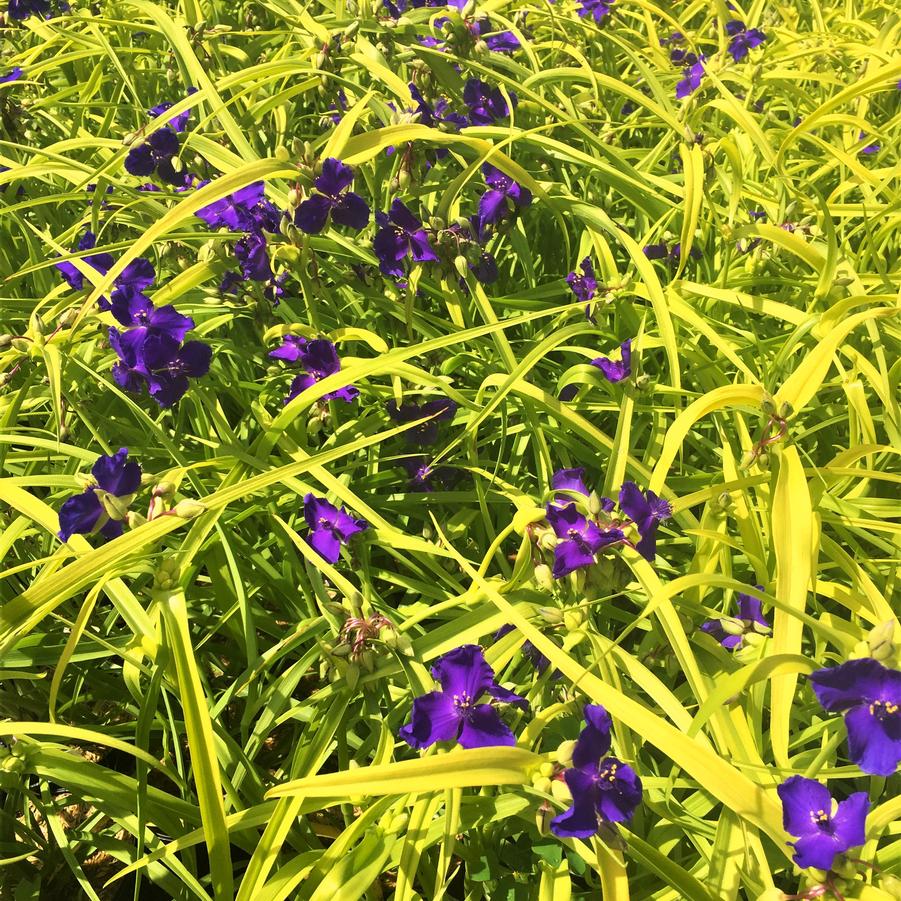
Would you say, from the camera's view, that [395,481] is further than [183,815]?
Yes

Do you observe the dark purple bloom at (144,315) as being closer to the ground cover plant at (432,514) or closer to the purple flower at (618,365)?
the ground cover plant at (432,514)

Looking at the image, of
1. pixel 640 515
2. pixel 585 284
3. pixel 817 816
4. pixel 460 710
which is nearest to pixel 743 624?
pixel 640 515

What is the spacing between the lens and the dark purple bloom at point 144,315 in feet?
3.75

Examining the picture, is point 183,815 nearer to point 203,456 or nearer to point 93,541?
point 93,541

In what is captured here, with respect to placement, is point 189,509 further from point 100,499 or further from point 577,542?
point 577,542

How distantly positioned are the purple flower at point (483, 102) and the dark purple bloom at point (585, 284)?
403 millimetres

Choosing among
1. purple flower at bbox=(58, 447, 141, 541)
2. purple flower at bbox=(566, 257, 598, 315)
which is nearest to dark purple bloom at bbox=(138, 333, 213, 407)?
purple flower at bbox=(58, 447, 141, 541)

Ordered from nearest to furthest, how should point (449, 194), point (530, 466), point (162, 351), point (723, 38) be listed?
point (162, 351), point (449, 194), point (530, 466), point (723, 38)

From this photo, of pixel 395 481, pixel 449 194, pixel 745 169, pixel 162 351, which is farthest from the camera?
pixel 745 169

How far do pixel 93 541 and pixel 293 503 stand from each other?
14.2 inches

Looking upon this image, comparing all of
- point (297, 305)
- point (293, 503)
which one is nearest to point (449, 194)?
point (297, 305)

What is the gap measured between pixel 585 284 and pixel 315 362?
0.57 m

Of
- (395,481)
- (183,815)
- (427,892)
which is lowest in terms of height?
(427,892)

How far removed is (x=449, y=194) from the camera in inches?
49.8
